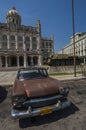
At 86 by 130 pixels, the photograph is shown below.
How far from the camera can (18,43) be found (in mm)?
62812

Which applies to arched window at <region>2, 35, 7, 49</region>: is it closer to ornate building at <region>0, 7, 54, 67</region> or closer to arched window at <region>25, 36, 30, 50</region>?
ornate building at <region>0, 7, 54, 67</region>

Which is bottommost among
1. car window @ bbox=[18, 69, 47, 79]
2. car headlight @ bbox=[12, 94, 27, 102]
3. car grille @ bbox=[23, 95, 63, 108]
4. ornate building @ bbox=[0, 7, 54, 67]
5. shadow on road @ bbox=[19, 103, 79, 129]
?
shadow on road @ bbox=[19, 103, 79, 129]

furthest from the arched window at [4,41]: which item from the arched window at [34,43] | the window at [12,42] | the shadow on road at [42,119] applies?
the shadow on road at [42,119]

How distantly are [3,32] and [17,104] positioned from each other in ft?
202

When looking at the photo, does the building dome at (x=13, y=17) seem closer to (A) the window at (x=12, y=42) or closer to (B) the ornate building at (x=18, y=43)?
(B) the ornate building at (x=18, y=43)

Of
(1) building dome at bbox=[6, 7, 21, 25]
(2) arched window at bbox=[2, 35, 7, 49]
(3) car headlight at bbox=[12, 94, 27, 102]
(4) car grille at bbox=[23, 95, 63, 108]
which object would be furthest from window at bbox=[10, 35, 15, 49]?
(4) car grille at bbox=[23, 95, 63, 108]

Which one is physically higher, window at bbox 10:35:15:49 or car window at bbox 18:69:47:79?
window at bbox 10:35:15:49

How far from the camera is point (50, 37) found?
316ft

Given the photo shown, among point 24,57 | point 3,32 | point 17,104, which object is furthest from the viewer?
point 3,32

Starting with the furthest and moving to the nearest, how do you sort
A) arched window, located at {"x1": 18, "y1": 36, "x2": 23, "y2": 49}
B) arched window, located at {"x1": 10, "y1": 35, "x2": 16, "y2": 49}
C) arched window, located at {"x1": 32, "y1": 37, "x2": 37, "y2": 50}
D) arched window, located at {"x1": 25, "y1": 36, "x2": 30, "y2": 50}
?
arched window, located at {"x1": 32, "y1": 37, "x2": 37, "y2": 50}, arched window, located at {"x1": 25, "y1": 36, "x2": 30, "y2": 50}, arched window, located at {"x1": 18, "y1": 36, "x2": 23, "y2": 49}, arched window, located at {"x1": 10, "y1": 35, "x2": 16, "y2": 49}

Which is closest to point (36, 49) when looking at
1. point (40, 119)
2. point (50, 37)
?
point (50, 37)

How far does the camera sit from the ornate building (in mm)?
54906

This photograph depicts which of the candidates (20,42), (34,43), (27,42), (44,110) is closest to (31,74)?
(44,110)

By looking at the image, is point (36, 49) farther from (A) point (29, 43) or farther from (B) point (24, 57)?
(B) point (24, 57)
